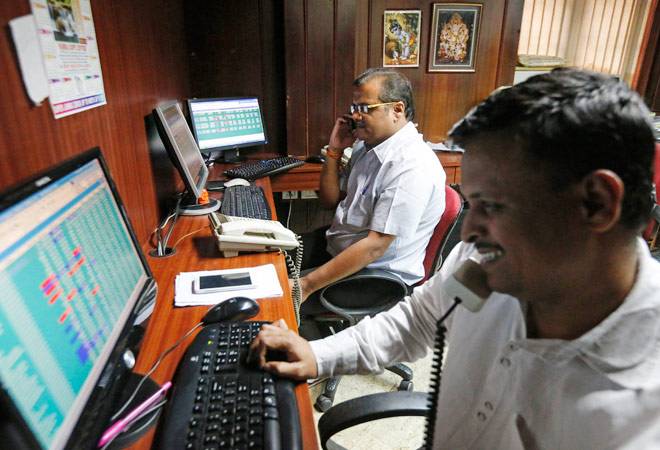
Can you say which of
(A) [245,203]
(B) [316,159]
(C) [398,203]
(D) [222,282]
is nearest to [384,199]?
(C) [398,203]

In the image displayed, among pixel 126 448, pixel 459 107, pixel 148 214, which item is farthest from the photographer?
pixel 459 107

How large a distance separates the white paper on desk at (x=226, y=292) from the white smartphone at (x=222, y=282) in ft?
0.04

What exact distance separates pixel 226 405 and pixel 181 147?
3.86 feet

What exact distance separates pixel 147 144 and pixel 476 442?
1.46 metres

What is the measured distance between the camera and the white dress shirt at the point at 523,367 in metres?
0.58

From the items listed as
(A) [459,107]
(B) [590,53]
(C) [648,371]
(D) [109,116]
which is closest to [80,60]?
(D) [109,116]

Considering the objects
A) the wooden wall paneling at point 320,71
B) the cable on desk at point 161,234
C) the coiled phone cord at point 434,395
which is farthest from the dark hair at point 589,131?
the wooden wall paneling at point 320,71

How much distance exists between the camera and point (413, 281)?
177cm

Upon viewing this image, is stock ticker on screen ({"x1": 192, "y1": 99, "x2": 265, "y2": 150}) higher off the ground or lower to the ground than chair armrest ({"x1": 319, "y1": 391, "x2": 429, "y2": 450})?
higher

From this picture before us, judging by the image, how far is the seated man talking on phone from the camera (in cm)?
55

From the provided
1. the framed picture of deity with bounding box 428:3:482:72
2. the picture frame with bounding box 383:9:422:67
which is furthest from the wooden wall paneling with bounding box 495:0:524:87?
the picture frame with bounding box 383:9:422:67

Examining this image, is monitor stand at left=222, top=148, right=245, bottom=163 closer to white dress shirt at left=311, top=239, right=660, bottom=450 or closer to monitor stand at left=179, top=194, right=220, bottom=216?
monitor stand at left=179, top=194, right=220, bottom=216

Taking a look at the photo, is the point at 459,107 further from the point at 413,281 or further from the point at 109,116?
the point at 109,116

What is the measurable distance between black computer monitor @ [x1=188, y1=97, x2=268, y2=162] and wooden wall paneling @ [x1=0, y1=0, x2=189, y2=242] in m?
0.30
